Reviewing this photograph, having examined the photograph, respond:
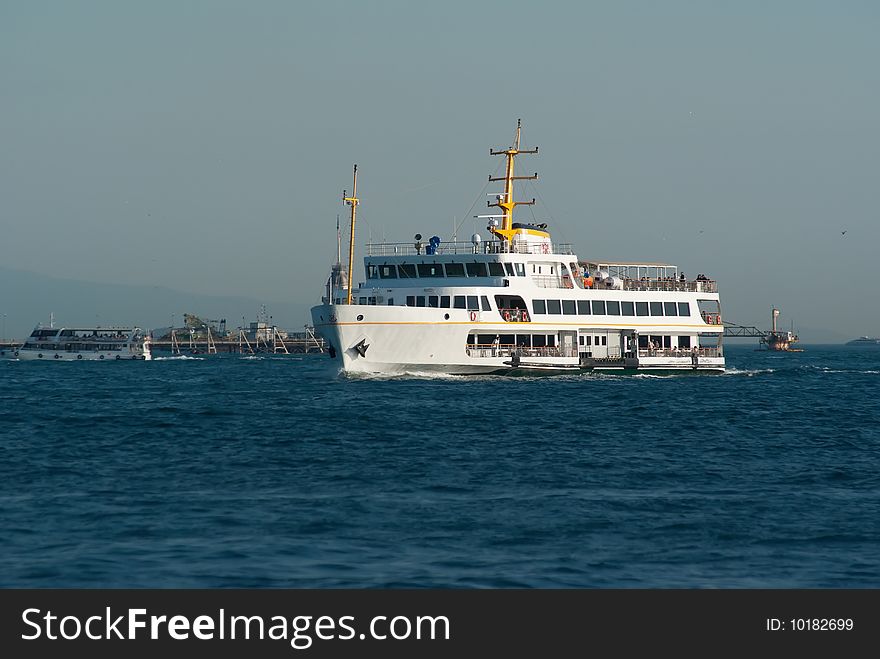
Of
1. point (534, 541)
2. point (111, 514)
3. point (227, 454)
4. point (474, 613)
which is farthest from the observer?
point (227, 454)

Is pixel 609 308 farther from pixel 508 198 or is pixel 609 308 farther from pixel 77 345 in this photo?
pixel 77 345

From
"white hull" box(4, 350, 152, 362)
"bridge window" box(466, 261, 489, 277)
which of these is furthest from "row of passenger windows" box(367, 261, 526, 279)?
"white hull" box(4, 350, 152, 362)

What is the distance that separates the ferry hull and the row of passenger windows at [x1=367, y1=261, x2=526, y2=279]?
9.75ft

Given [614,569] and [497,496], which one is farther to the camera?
[497,496]

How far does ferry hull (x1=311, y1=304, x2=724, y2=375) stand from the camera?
203ft

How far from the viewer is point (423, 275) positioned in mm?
67312

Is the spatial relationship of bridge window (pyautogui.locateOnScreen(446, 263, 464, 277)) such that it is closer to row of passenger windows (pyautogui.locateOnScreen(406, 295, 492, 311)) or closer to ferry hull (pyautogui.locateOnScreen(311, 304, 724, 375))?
row of passenger windows (pyautogui.locateOnScreen(406, 295, 492, 311))

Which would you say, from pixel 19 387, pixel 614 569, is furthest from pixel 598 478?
pixel 19 387

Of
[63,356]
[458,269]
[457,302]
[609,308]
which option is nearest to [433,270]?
[458,269]

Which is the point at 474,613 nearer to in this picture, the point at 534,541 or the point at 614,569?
the point at 614,569

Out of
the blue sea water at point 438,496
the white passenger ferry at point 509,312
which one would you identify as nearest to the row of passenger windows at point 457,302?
the white passenger ferry at point 509,312

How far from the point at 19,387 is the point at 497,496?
5293 centimetres

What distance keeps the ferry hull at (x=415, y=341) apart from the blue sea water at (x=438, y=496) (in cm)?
1309

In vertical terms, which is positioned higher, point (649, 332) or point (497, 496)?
point (649, 332)
